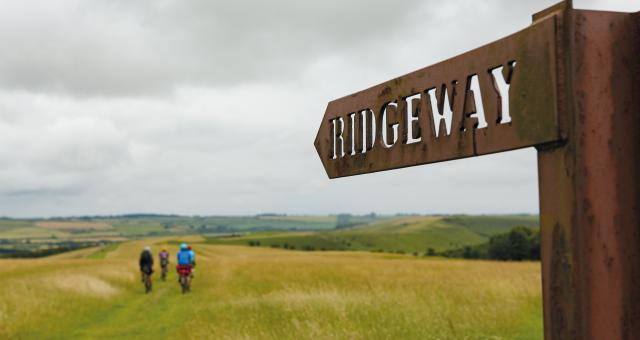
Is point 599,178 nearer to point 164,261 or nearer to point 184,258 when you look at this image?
point 184,258

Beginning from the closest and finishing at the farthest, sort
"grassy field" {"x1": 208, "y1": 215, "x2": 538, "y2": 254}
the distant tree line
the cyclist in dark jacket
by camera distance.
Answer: the cyclist in dark jacket → the distant tree line → "grassy field" {"x1": 208, "y1": 215, "x2": 538, "y2": 254}

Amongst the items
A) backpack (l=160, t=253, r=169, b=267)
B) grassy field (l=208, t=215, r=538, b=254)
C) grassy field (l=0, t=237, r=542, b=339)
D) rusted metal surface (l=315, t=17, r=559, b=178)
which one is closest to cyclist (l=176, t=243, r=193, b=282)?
grassy field (l=0, t=237, r=542, b=339)

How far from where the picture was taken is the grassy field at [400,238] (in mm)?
102800

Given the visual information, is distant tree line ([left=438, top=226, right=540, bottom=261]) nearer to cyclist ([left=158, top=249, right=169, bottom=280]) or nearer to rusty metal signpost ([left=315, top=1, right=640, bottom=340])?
cyclist ([left=158, top=249, right=169, bottom=280])

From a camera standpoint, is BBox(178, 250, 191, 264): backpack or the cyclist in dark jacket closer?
BBox(178, 250, 191, 264): backpack

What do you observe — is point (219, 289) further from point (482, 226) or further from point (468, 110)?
point (482, 226)

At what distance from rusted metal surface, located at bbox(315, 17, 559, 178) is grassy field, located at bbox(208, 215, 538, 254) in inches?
3462

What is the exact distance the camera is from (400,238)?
387 feet

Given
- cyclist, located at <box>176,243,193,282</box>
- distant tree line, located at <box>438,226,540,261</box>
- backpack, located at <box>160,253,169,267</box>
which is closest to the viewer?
cyclist, located at <box>176,243,193,282</box>

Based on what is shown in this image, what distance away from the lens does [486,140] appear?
2365 millimetres

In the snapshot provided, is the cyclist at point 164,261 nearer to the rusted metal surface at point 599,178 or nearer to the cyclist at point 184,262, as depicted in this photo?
the cyclist at point 184,262

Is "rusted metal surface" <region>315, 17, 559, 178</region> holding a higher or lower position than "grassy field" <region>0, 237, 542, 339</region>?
higher

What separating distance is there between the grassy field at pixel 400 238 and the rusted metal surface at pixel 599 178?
89.0 meters

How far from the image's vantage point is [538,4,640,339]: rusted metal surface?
6.54 ft
